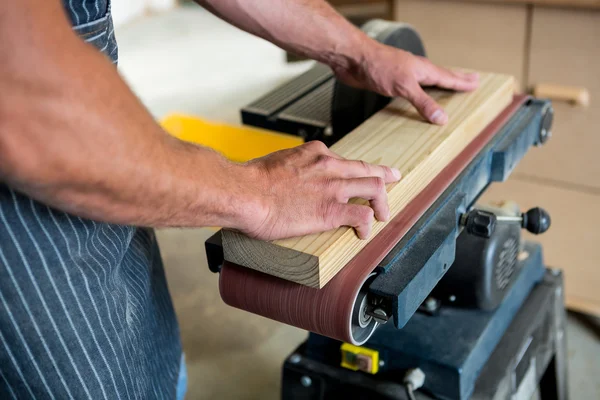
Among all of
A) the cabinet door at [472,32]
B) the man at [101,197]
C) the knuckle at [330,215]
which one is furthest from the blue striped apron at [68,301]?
the cabinet door at [472,32]

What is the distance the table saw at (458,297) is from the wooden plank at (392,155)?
3cm

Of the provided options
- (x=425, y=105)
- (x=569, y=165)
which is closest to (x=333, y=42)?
(x=425, y=105)

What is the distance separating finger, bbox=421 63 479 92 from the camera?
42.1 inches

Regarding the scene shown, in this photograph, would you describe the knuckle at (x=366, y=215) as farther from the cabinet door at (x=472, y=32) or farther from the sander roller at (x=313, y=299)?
the cabinet door at (x=472, y=32)

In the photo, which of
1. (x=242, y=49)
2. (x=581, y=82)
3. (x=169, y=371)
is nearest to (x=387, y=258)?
(x=169, y=371)

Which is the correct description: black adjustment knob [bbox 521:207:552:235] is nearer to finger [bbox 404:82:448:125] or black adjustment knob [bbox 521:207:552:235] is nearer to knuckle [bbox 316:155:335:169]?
finger [bbox 404:82:448:125]

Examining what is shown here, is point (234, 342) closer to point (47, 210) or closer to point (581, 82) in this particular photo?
point (581, 82)

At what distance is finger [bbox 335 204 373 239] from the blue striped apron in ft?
0.88

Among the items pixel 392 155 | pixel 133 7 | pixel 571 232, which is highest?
pixel 392 155

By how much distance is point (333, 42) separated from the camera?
1.06 meters

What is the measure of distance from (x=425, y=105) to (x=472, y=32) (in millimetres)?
836

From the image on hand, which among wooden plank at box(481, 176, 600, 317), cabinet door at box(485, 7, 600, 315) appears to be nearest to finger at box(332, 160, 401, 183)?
cabinet door at box(485, 7, 600, 315)

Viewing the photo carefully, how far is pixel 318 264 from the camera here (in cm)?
71

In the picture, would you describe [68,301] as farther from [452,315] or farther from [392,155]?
[452,315]
